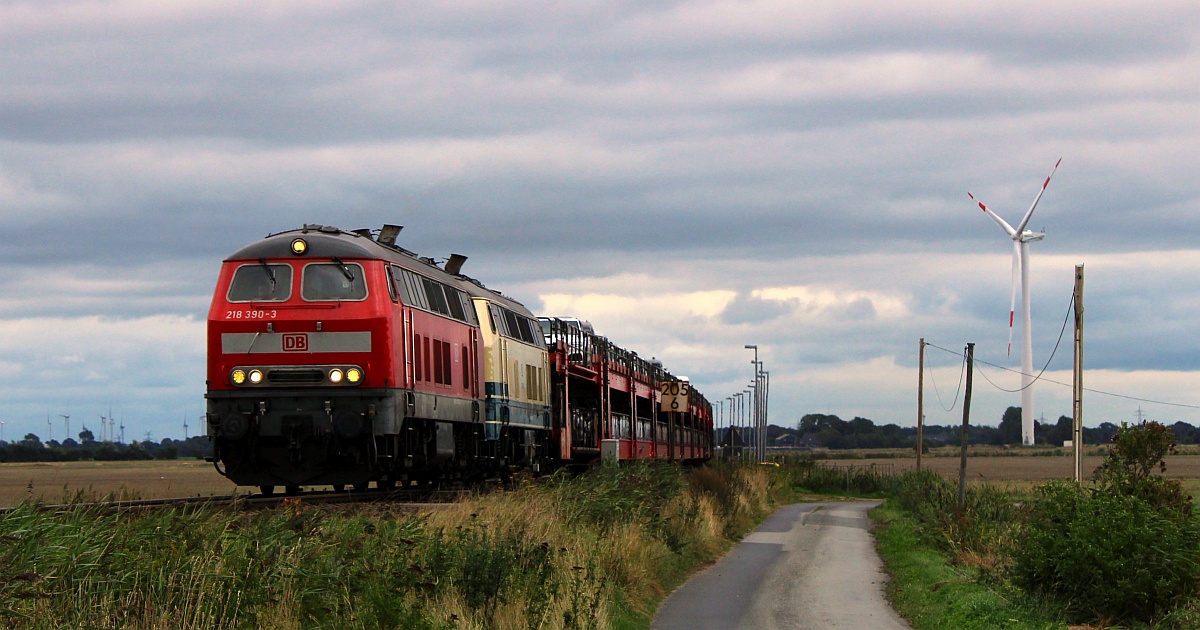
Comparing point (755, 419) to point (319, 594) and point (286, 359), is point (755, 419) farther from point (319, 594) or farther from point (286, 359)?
point (319, 594)

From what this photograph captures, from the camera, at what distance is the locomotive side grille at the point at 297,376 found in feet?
71.5

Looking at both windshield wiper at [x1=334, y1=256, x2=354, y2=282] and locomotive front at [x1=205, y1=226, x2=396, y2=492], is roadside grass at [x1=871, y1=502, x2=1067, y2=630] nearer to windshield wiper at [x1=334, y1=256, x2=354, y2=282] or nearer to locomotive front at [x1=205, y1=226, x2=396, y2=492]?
locomotive front at [x1=205, y1=226, x2=396, y2=492]

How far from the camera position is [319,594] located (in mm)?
12500

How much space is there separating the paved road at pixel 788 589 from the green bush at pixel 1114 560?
2.51 m

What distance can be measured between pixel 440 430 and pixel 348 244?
4.33m

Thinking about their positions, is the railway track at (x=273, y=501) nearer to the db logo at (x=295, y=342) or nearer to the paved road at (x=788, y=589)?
the db logo at (x=295, y=342)

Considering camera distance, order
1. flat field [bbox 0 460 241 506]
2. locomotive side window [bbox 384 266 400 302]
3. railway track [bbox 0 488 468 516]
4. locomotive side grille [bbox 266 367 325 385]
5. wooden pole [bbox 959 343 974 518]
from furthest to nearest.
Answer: wooden pole [bbox 959 343 974 518], locomotive side window [bbox 384 266 400 302], locomotive side grille [bbox 266 367 325 385], flat field [bbox 0 460 241 506], railway track [bbox 0 488 468 516]

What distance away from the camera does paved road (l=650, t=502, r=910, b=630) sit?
20156 mm

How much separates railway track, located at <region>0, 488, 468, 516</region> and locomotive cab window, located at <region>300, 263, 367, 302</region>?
329 cm

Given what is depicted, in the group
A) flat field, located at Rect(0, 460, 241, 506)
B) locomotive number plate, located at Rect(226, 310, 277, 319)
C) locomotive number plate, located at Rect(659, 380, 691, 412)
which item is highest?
locomotive number plate, located at Rect(226, 310, 277, 319)

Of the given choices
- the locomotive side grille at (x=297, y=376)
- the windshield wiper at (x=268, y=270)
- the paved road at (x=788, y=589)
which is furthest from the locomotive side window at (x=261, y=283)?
the paved road at (x=788, y=589)

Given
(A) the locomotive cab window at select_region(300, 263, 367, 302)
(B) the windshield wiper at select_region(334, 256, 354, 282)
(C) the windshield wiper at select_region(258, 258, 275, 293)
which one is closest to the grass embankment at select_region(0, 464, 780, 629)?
(A) the locomotive cab window at select_region(300, 263, 367, 302)

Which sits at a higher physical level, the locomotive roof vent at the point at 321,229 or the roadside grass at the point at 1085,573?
the locomotive roof vent at the point at 321,229

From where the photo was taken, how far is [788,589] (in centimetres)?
2459
